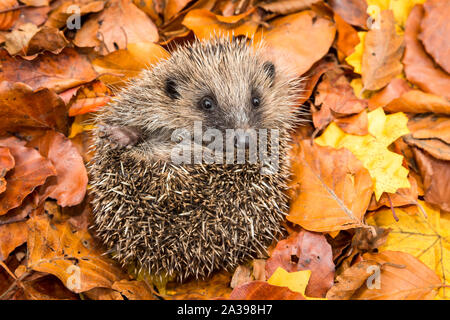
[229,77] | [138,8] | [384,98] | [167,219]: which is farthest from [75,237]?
[384,98]

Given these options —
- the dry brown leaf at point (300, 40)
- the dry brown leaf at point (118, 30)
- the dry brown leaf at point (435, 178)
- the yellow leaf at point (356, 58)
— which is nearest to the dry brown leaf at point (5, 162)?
the dry brown leaf at point (118, 30)

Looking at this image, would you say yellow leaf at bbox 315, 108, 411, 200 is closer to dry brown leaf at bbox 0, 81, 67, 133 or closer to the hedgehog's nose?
the hedgehog's nose

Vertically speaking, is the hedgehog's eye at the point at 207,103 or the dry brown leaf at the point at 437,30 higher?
the dry brown leaf at the point at 437,30

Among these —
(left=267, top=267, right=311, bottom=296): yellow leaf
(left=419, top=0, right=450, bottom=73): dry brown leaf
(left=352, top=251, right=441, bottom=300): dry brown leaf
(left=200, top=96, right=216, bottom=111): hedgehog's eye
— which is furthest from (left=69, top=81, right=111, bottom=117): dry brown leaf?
(left=419, top=0, right=450, bottom=73): dry brown leaf

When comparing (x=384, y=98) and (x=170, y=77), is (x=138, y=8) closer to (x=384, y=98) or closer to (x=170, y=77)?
(x=170, y=77)

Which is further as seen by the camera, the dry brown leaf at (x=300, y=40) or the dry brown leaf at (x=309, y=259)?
the dry brown leaf at (x=300, y=40)

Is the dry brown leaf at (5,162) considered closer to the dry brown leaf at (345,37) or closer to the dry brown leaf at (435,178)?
the dry brown leaf at (345,37)
